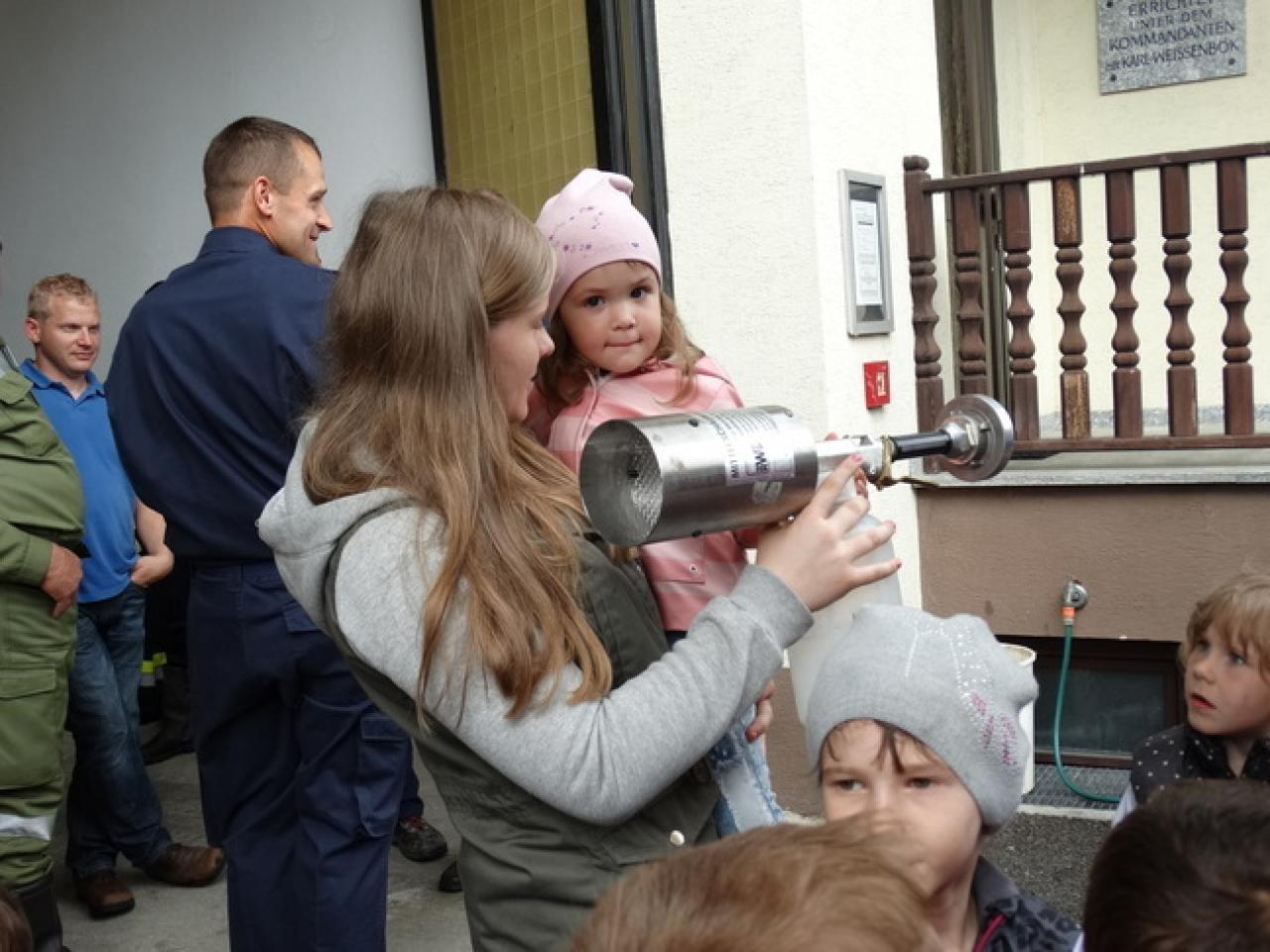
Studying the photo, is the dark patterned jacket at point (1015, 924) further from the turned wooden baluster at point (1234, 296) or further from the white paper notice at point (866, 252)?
the turned wooden baluster at point (1234, 296)

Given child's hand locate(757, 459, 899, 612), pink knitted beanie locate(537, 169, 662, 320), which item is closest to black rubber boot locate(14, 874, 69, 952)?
pink knitted beanie locate(537, 169, 662, 320)

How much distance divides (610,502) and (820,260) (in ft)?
9.34

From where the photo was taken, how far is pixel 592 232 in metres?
2.19

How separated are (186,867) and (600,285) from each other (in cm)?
283

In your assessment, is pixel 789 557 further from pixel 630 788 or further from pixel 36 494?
pixel 36 494

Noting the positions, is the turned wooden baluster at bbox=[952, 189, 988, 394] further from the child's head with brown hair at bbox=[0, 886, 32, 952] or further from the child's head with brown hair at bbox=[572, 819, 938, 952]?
the child's head with brown hair at bbox=[572, 819, 938, 952]

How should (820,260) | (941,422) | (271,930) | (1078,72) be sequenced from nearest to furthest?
(941,422) → (271,930) → (820,260) → (1078,72)

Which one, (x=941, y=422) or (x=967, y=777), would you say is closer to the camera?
(x=967, y=777)

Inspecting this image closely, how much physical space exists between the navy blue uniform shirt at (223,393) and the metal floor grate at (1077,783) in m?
2.85

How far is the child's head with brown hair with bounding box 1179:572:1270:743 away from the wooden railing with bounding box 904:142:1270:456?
1.89 meters

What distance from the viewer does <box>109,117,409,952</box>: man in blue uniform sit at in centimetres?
307

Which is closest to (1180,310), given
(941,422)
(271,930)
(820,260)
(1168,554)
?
(1168,554)

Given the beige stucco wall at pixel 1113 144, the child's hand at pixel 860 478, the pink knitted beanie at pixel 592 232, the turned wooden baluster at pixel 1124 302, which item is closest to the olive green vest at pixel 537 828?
the child's hand at pixel 860 478

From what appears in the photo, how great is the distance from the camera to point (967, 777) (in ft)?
5.41
